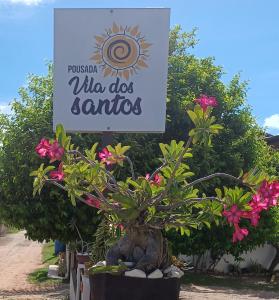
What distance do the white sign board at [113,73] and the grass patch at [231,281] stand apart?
7631 millimetres

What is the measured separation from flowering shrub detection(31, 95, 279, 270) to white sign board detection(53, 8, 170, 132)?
1.81 metres

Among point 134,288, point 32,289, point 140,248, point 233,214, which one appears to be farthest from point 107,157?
point 32,289

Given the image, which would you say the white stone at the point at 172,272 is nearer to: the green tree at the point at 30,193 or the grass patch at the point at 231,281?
the green tree at the point at 30,193

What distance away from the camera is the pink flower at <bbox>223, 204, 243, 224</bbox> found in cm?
447

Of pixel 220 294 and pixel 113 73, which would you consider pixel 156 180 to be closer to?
pixel 113 73

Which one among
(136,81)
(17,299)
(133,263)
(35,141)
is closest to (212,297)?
(17,299)

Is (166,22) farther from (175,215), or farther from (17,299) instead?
(17,299)

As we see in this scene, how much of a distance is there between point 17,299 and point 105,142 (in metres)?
Result: 4.61

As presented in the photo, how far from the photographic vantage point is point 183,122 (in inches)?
493

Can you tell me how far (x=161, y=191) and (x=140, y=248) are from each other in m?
0.70

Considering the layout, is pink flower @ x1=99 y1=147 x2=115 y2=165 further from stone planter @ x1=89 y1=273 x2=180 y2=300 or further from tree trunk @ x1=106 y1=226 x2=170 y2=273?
stone planter @ x1=89 y1=273 x2=180 y2=300

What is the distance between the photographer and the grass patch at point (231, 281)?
1357 cm

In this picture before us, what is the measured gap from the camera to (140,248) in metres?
5.19

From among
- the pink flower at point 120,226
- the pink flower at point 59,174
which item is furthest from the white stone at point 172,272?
the pink flower at point 59,174
